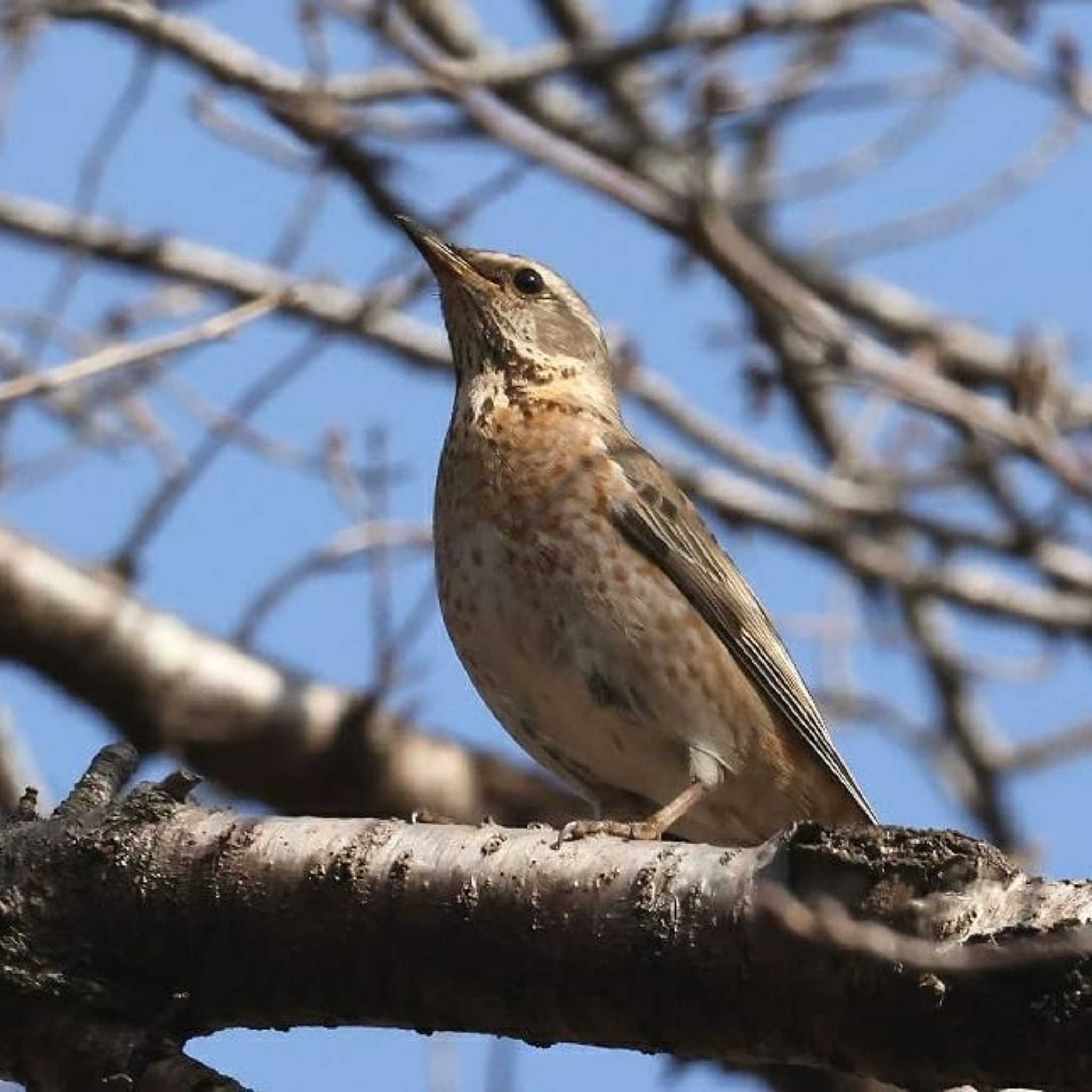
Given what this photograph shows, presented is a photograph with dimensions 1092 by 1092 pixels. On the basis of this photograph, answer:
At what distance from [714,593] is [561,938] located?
264 centimetres

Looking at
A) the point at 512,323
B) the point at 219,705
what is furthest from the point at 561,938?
the point at 512,323

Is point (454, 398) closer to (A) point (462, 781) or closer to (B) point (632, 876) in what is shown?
(A) point (462, 781)

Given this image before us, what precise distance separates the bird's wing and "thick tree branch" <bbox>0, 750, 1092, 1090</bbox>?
7.15 ft

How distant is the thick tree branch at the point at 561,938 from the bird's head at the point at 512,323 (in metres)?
3.02

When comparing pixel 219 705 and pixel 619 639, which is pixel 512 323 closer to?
pixel 219 705

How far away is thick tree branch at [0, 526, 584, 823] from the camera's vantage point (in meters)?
7.20

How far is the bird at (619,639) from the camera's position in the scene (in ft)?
19.5

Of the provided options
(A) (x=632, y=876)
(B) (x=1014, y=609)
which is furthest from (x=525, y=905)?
(B) (x=1014, y=609)

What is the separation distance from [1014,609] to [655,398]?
5.31 feet

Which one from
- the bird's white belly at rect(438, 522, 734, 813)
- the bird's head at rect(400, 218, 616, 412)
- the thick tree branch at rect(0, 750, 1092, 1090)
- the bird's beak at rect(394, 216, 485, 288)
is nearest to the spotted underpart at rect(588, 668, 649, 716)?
the bird's white belly at rect(438, 522, 734, 813)

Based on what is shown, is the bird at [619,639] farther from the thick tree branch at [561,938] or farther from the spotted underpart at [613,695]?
the thick tree branch at [561,938]

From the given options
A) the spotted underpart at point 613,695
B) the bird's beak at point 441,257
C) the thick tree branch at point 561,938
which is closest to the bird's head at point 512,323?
the bird's beak at point 441,257

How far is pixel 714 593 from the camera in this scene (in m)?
6.39

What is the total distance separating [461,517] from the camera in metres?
6.24
